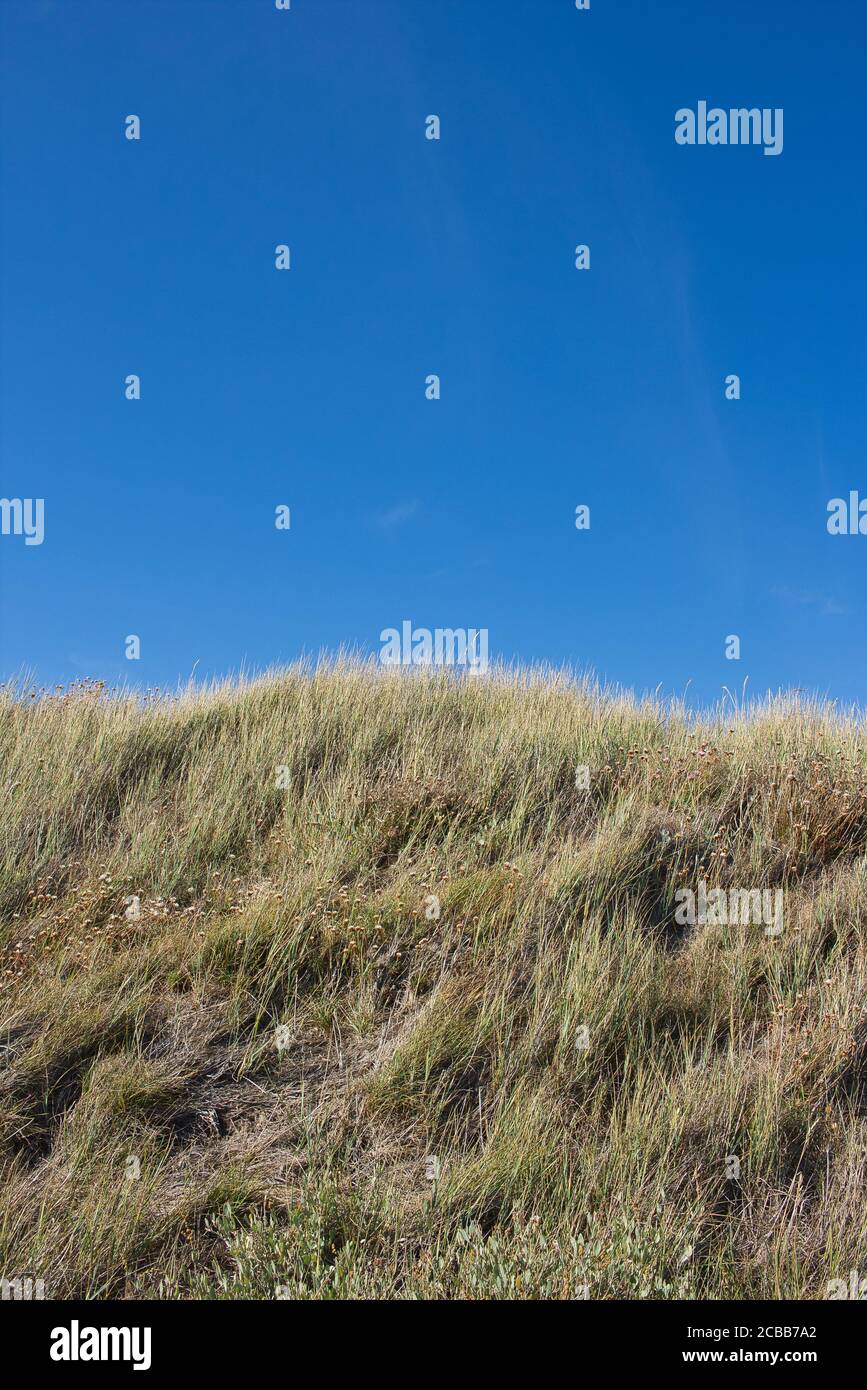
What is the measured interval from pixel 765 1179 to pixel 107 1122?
353 cm

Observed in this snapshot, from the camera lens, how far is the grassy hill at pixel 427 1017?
4.34 meters

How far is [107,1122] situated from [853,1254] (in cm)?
387

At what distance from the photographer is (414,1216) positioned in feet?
14.5

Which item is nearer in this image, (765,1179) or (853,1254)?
(853,1254)

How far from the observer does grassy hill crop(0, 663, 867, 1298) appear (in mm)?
4344

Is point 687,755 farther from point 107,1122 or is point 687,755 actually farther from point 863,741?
point 107,1122

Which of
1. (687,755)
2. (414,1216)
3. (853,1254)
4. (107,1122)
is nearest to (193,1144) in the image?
(107,1122)

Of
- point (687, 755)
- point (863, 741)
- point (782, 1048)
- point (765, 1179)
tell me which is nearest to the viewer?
point (765, 1179)

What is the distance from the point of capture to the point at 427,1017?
5.52m
